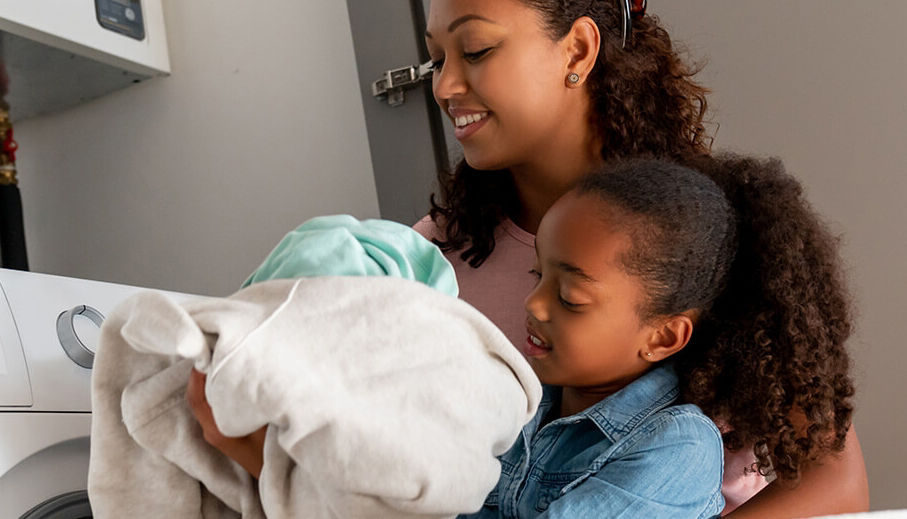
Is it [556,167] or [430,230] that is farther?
[430,230]

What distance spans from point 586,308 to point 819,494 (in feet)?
1.25

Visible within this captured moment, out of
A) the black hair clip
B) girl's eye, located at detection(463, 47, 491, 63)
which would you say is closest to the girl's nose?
girl's eye, located at detection(463, 47, 491, 63)

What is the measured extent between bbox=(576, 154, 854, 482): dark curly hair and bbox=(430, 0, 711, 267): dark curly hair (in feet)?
1.01

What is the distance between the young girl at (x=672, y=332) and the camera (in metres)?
1.00

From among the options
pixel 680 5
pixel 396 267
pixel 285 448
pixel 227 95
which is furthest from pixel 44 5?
pixel 285 448

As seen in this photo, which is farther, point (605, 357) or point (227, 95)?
point (227, 95)

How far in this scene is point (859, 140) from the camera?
1.56 m

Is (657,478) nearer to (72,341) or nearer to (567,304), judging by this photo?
(567,304)

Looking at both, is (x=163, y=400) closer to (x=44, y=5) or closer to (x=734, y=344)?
(x=734, y=344)

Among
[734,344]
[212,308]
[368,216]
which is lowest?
[734,344]

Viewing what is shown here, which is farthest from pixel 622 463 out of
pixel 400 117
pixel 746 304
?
pixel 400 117

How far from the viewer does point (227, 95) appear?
2.11 m

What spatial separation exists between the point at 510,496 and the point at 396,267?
1.14 ft

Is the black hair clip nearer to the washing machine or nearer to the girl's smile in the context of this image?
the girl's smile
